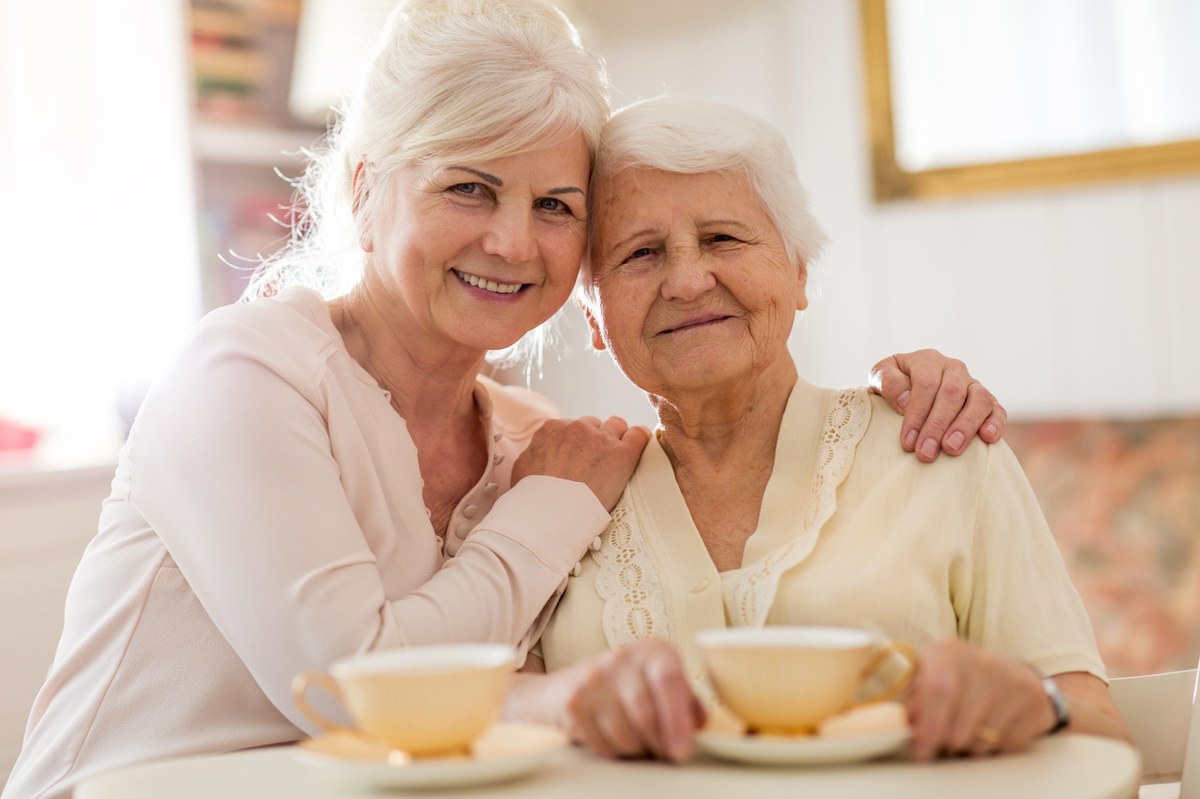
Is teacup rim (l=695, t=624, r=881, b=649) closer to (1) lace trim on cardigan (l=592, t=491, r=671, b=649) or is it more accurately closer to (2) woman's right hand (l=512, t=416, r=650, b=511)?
(1) lace trim on cardigan (l=592, t=491, r=671, b=649)

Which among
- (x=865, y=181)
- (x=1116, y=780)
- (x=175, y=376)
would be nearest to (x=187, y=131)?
(x=865, y=181)

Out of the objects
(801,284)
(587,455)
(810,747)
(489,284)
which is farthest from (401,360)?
(810,747)

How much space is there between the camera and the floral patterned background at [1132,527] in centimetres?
270

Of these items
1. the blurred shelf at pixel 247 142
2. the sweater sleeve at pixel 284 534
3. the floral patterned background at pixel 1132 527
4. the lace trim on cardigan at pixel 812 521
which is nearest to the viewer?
the sweater sleeve at pixel 284 534

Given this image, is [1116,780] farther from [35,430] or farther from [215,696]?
[35,430]

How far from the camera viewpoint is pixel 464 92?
4.92 ft

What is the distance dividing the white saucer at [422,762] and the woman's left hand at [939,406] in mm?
646

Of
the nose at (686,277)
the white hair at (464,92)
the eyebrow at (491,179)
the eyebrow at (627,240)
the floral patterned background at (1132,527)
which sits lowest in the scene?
the floral patterned background at (1132,527)

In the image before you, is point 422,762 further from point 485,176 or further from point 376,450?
point 485,176

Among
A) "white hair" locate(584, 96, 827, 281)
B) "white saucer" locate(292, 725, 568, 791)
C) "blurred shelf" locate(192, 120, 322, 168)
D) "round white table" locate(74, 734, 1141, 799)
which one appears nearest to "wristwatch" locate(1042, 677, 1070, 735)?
"round white table" locate(74, 734, 1141, 799)

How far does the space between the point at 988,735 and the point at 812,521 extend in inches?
20.5

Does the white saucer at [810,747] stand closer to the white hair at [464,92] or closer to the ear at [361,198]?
the white hair at [464,92]

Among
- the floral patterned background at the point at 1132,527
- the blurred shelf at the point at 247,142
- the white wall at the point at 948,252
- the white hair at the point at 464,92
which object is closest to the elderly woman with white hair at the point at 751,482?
the white hair at the point at 464,92

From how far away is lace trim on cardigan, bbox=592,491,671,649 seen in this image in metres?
1.43
